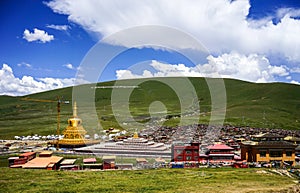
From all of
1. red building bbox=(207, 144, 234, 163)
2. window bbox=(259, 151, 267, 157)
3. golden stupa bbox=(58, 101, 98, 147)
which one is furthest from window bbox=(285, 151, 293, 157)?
golden stupa bbox=(58, 101, 98, 147)

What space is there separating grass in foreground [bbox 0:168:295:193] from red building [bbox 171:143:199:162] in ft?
24.9

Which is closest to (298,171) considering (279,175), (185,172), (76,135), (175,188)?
(279,175)

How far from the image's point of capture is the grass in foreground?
30297 mm

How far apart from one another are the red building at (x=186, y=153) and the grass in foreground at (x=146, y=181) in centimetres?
760

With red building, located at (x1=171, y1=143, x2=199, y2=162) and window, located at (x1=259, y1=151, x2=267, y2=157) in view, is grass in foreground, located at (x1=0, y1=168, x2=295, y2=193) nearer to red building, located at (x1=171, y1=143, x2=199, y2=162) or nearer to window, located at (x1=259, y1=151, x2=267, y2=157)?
red building, located at (x1=171, y1=143, x2=199, y2=162)

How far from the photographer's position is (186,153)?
49.9 meters

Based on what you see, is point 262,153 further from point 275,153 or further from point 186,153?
point 186,153

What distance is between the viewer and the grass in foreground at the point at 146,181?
30.3 m

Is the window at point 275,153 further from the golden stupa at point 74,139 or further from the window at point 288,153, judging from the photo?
the golden stupa at point 74,139

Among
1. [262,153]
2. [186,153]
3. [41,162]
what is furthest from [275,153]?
[41,162]

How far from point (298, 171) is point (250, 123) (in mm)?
81613

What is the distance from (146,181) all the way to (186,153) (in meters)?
16.9

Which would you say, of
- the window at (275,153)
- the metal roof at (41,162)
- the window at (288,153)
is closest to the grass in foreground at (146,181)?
the metal roof at (41,162)

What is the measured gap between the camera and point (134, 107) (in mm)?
189250
